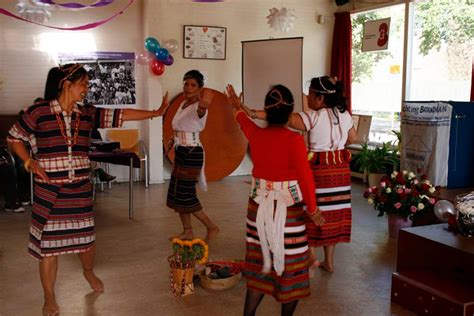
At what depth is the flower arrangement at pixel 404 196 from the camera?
4410 mm

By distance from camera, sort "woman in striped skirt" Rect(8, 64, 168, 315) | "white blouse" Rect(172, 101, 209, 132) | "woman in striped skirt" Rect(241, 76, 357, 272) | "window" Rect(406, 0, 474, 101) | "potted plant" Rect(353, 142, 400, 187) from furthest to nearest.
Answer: "potted plant" Rect(353, 142, 400, 187) → "window" Rect(406, 0, 474, 101) → "white blouse" Rect(172, 101, 209, 132) → "woman in striped skirt" Rect(241, 76, 357, 272) → "woman in striped skirt" Rect(8, 64, 168, 315)

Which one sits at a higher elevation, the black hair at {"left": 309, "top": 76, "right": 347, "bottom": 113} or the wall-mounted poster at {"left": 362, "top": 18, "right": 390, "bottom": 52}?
the wall-mounted poster at {"left": 362, "top": 18, "right": 390, "bottom": 52}

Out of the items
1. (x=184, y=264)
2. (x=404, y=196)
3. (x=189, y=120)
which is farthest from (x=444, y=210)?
(x=189, y=120)

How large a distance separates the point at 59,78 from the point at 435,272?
103 inches

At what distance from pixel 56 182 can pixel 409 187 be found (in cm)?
303

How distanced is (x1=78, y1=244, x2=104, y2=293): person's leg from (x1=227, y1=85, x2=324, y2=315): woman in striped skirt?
1222 mm

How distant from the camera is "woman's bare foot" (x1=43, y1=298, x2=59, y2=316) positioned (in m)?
3.10

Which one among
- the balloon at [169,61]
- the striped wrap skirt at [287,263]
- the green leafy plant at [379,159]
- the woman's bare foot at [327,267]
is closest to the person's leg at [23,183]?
the balloon at [169,61]

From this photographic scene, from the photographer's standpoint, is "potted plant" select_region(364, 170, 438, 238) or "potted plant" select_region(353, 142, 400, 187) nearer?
"potted plant" select_region(364, 170, 438, 238)

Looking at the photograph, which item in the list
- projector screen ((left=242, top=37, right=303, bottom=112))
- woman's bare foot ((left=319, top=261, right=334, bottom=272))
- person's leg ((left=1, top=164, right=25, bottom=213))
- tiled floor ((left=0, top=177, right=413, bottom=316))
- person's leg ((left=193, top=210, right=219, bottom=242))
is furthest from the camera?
person's leg ((left=1, top=164, right=25, bottom=213))

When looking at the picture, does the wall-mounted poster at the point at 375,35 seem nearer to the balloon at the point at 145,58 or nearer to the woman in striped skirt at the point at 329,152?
the balloon at the point at 145,58

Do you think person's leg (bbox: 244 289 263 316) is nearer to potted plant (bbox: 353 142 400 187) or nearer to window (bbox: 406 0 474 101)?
potted plant (bbox: 353 142 400 187)

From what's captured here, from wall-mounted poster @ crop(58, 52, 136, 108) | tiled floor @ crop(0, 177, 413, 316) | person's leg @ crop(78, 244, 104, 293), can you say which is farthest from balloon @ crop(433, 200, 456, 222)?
wall-mounted poster @ crop(58, 52, 136, 108)

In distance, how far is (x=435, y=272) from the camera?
10.8 ft
